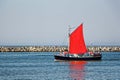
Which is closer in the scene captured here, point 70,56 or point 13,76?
point 13,76

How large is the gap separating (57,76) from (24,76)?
384 cm

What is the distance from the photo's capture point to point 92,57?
11588 centimetres

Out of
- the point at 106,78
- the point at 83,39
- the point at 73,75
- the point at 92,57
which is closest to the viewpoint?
the point at 106,78

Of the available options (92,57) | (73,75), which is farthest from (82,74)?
(92,57)

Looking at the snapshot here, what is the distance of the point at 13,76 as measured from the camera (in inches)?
2916

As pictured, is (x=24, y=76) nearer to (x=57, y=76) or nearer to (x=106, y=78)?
(x=57, y=76)

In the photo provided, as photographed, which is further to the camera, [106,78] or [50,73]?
[50,73]

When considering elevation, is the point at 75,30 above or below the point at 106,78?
above

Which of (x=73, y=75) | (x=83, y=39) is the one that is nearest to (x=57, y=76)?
(x=73, y=75)

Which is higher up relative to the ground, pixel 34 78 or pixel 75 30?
pixel 75 30

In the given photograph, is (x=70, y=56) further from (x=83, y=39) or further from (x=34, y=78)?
(x=34, y=78)

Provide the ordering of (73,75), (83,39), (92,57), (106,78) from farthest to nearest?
(92,57) < (83,39) < (73,75) < (106,78)

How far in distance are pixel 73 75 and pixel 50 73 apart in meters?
4.17

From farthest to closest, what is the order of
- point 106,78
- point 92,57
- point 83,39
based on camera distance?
point 92,57 → point 83,39 → point 106,78
